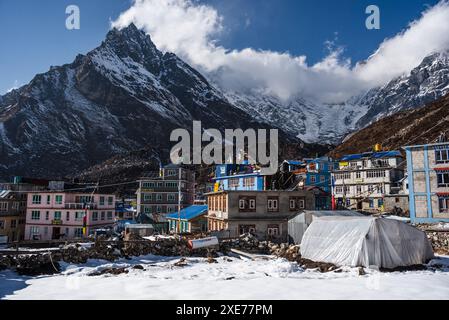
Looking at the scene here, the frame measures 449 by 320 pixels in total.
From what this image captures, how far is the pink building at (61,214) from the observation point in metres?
51.2

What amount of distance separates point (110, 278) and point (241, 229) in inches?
790

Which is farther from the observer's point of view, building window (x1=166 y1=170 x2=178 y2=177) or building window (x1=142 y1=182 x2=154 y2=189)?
building window (x1=166 y1=170 x2=178 y2=177)

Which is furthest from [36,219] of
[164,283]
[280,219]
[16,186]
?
[164,283]

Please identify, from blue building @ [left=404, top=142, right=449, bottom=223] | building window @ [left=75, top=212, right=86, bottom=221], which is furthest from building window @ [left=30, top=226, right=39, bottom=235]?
blue building @ [left=404, top=142, right=449, bottom=223]

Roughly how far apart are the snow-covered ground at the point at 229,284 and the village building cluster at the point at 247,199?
1292 centimetres

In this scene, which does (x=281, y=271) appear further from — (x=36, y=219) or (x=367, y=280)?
(x=36, y=219)

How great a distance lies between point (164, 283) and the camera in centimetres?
1878

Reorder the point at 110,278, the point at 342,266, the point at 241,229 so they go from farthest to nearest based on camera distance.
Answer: the point at 241,229, the point at 342,266, the point at 110,278

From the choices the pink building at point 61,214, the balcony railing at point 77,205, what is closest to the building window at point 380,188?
the pink building at point 61,214

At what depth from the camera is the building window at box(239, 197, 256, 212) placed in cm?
3884

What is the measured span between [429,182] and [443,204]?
2792 millimetres

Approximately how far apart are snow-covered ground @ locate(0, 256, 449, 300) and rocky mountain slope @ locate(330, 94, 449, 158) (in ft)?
313

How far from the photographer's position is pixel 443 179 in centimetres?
3984

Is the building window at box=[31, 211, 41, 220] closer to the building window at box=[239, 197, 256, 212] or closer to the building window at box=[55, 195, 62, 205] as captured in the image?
the building window at box=[55, 195, 62, 205]
